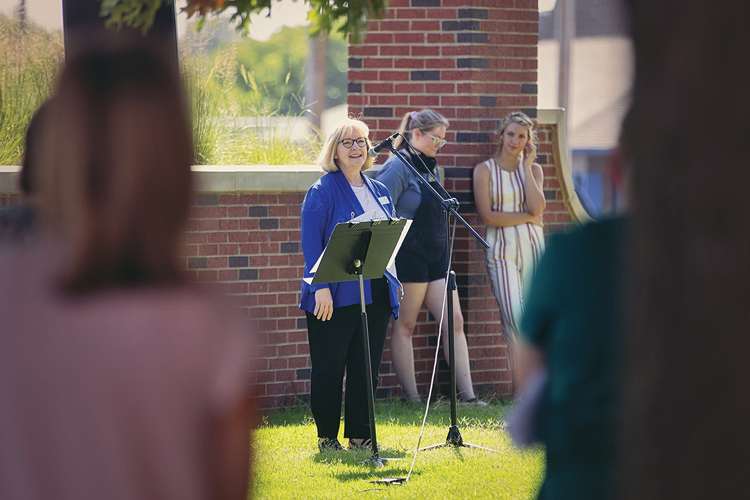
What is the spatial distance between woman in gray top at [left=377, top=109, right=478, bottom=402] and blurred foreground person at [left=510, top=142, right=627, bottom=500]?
173 inches

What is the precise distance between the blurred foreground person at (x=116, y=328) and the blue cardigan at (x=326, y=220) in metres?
3.77

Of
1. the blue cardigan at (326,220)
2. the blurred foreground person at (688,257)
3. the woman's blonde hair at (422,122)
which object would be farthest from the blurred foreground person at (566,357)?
the woman's blonde hair at (422,122)

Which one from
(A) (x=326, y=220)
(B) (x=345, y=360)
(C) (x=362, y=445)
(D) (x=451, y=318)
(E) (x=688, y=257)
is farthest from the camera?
(C) (x=362, y=445)

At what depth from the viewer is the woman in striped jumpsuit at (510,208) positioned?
6.52m

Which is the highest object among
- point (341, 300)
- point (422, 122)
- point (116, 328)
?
point (422, 122)

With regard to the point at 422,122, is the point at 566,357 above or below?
below

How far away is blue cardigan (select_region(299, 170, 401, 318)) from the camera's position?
489cm

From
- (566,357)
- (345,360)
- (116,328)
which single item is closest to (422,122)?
(345,360)

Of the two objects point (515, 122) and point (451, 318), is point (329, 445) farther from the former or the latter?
point (515, 122)

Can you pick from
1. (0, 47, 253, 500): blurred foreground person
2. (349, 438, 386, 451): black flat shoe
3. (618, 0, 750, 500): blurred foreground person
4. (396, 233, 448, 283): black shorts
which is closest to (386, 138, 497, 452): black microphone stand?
(349, 438, 386, 451): black flat shoe

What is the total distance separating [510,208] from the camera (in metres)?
6.57

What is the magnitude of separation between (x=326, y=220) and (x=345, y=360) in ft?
3.30

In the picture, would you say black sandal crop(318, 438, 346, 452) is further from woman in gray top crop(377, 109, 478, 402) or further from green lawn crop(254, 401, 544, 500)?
woman in gray top crop(377, 109, 478, 402)

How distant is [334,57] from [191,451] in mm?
50240
